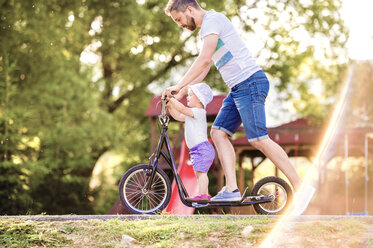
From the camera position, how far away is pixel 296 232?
3.78 meters

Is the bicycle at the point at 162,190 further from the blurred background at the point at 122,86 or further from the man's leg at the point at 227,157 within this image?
the blurred background at the point at 122,86

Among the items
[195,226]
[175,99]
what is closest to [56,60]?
[175,99]

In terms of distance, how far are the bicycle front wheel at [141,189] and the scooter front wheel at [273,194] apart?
893mm

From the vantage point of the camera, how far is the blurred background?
11133 millimetres

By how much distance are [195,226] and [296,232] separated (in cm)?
78

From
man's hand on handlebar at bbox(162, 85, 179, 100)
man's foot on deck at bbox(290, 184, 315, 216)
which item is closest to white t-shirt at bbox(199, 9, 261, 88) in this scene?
man's hand on handlebar at bbox(162, 85, 179, 100)

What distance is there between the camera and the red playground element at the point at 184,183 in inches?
343

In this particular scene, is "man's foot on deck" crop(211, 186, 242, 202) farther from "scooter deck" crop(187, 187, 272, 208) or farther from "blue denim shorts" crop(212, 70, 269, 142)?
"blue denim shorts" crop(212, 70, 269, 142)

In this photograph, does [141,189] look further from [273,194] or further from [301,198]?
[301,198]

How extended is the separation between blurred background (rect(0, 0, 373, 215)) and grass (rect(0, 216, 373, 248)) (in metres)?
5.42

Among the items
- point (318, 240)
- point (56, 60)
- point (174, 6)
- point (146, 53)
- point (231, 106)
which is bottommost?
point (318, 240)

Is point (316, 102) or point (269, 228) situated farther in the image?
point (316, 102)

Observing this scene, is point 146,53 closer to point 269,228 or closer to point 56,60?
point 56,60

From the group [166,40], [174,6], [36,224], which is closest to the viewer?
[36,224]
